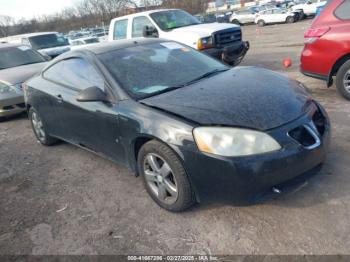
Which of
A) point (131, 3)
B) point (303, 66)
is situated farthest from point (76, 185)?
point (131, 3)

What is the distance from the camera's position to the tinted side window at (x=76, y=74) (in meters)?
3.66

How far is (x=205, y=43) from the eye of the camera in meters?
7.89

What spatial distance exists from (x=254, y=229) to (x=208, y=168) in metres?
0.66

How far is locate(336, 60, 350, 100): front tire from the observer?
5150 mm

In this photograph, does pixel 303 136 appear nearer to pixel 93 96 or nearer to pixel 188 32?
pixel 93 96

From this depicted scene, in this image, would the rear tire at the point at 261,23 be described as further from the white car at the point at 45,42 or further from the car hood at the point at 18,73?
the car hood at the point at 18,73

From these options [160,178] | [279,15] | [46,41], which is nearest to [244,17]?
[279,15]

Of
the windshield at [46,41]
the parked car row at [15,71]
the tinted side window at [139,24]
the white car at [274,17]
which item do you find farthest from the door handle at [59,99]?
the white car at [274,17]

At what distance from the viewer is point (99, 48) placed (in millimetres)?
3975

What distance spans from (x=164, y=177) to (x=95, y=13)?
179ft

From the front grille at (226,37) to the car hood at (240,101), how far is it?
4735 mm

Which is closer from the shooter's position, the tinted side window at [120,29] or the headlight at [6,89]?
the headlight at [6,89]

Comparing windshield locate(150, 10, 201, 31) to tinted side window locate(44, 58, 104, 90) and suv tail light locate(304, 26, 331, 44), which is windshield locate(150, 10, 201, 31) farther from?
tinted side window locate(44, 58, 104, 90)

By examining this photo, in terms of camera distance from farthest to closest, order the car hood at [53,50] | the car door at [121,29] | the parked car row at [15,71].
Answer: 1. the car hood at [53,50]
2. the car door at [121,29]
3. the parked car row at [15,71]
